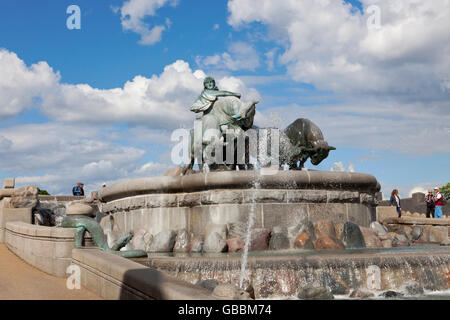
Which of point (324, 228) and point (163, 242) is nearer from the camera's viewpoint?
point (324, 228)

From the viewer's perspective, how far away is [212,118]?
1338cm

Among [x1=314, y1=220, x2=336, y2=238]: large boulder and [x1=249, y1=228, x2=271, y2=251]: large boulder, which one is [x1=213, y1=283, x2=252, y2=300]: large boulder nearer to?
[x1=249, y1=228, x2=271, y2=251]: large boulder

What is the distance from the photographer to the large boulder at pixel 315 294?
19.4 ft

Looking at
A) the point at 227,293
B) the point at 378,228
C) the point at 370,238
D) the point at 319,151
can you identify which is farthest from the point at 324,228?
the point at 227,293

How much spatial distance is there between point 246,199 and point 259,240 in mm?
1059

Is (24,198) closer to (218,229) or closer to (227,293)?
(218,229)

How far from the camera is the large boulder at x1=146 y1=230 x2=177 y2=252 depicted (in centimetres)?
1056

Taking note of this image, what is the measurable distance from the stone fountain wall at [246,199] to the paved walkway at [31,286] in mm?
3539

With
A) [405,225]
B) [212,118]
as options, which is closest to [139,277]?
[212,118]

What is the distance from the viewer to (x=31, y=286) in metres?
6.50

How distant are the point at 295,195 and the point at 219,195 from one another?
1658 millimetres

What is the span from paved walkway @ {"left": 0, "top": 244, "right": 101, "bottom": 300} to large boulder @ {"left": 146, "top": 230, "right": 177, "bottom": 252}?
9.28 feet

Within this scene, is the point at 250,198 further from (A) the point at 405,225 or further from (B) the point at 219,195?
(A) the point at 405,225

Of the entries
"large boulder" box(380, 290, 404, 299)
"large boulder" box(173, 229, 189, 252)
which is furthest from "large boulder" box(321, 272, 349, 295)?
"large boulder" box(173, 229, 189, 252)
